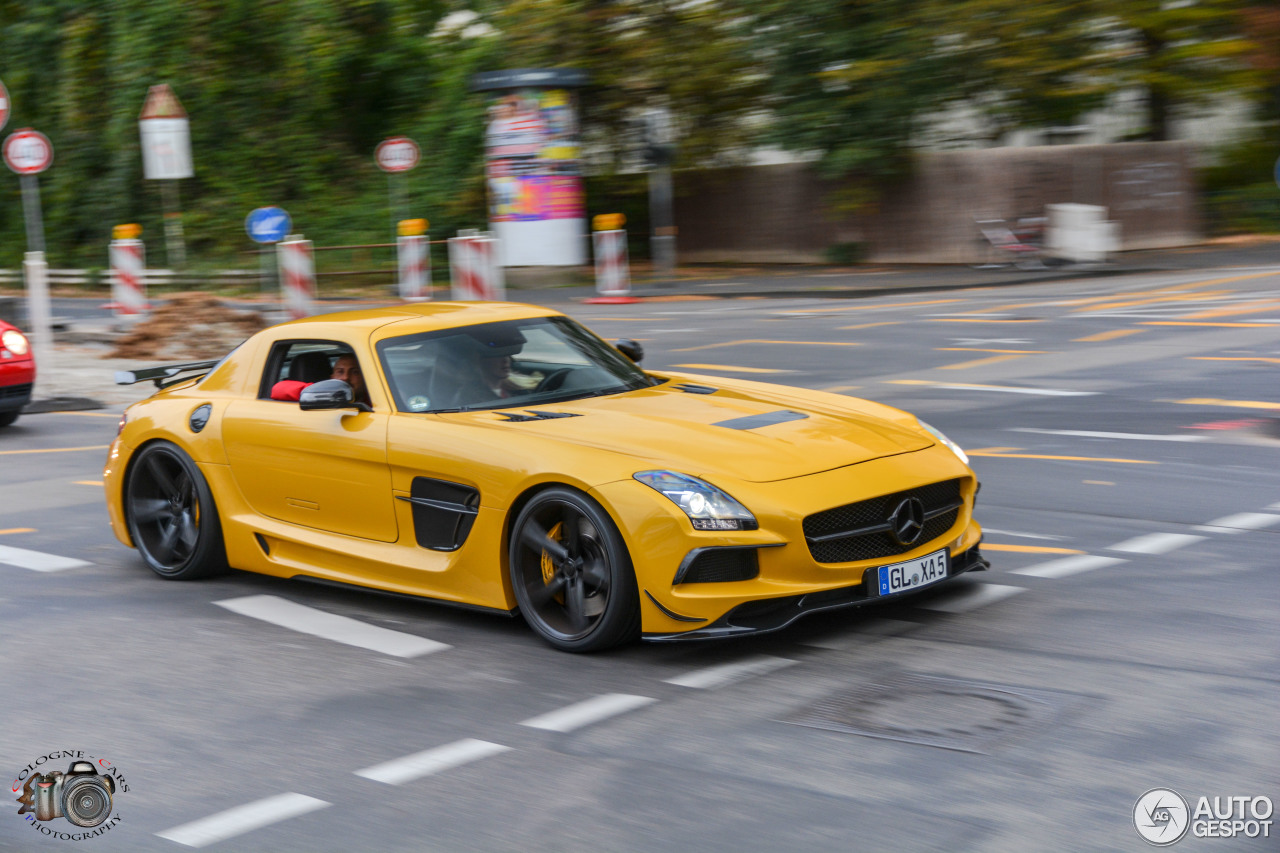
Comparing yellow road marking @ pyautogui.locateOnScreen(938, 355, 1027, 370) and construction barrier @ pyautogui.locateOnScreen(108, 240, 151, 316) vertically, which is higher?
construction barrier @ pyautogui.locateOnScreen(108, 240, 151, 316)

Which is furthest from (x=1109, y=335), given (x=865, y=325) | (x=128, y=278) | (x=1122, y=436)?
(x=128, y=278)

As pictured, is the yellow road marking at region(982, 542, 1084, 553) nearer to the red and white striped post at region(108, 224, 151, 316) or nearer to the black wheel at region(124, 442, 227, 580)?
the black wheel at region(124, 442, 227, 580)

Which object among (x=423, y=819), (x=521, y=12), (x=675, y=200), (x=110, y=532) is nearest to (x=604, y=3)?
(x=521, y=12)

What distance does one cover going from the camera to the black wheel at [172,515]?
7.11 m

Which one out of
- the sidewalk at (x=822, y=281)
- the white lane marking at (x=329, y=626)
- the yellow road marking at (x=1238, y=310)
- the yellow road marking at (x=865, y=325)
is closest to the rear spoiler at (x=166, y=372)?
the white lane marking at (x=329, y=626)

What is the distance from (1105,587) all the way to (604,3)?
26482 millimetres

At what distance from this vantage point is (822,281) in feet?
86.4

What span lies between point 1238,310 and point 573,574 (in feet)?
47.3

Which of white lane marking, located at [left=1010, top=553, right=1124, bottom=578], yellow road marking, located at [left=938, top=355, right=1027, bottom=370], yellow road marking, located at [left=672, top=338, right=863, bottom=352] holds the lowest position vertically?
white lane marking, located at [left=1010, top=553, right=1124, bottom=578]

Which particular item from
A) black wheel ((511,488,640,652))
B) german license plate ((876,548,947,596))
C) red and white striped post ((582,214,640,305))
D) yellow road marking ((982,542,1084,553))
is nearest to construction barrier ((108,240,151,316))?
red and white striped post ((582,214,640,305))

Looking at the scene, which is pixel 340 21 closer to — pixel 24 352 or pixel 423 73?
pixel 423 73

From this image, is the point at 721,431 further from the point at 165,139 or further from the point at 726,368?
the point at 165,139

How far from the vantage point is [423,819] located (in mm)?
4070

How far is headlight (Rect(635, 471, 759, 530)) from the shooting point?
5.24 meters
